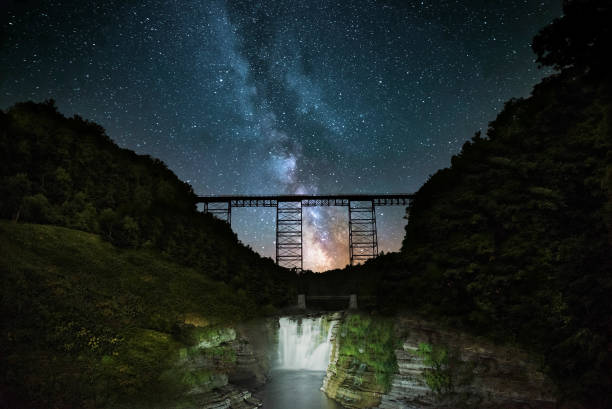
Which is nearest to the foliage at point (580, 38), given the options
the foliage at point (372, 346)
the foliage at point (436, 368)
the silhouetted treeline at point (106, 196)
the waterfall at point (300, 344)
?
the foliage at point (436, 368)

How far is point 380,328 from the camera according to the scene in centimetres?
2394

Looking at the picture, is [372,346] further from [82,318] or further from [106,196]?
[106,196]

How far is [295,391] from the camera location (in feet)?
98.5

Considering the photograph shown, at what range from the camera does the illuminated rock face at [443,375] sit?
1644 cm

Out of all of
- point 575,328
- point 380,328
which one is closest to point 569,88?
point 575,328

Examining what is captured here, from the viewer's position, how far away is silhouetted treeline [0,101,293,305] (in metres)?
30.2

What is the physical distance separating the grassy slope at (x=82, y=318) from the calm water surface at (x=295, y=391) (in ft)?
23.0

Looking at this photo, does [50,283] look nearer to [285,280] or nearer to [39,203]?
[39,203]

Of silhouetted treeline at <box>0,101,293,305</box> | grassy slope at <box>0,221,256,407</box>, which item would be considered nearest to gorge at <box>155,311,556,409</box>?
grassy slope at <box>0,221,256,407</box>

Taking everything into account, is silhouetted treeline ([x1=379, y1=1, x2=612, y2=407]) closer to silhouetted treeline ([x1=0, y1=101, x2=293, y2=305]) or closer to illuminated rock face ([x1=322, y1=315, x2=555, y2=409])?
illuminated rock face ([x1=322, y1=315, x2=555, y2=409])

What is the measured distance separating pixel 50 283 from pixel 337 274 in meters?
49.3

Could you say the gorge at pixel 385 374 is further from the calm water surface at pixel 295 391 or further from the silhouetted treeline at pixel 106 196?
the silhouetted treeline at pixel 106 196

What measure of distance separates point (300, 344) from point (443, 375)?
939 inches

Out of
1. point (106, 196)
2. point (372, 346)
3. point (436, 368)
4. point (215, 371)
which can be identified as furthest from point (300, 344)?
point (106, 196)
